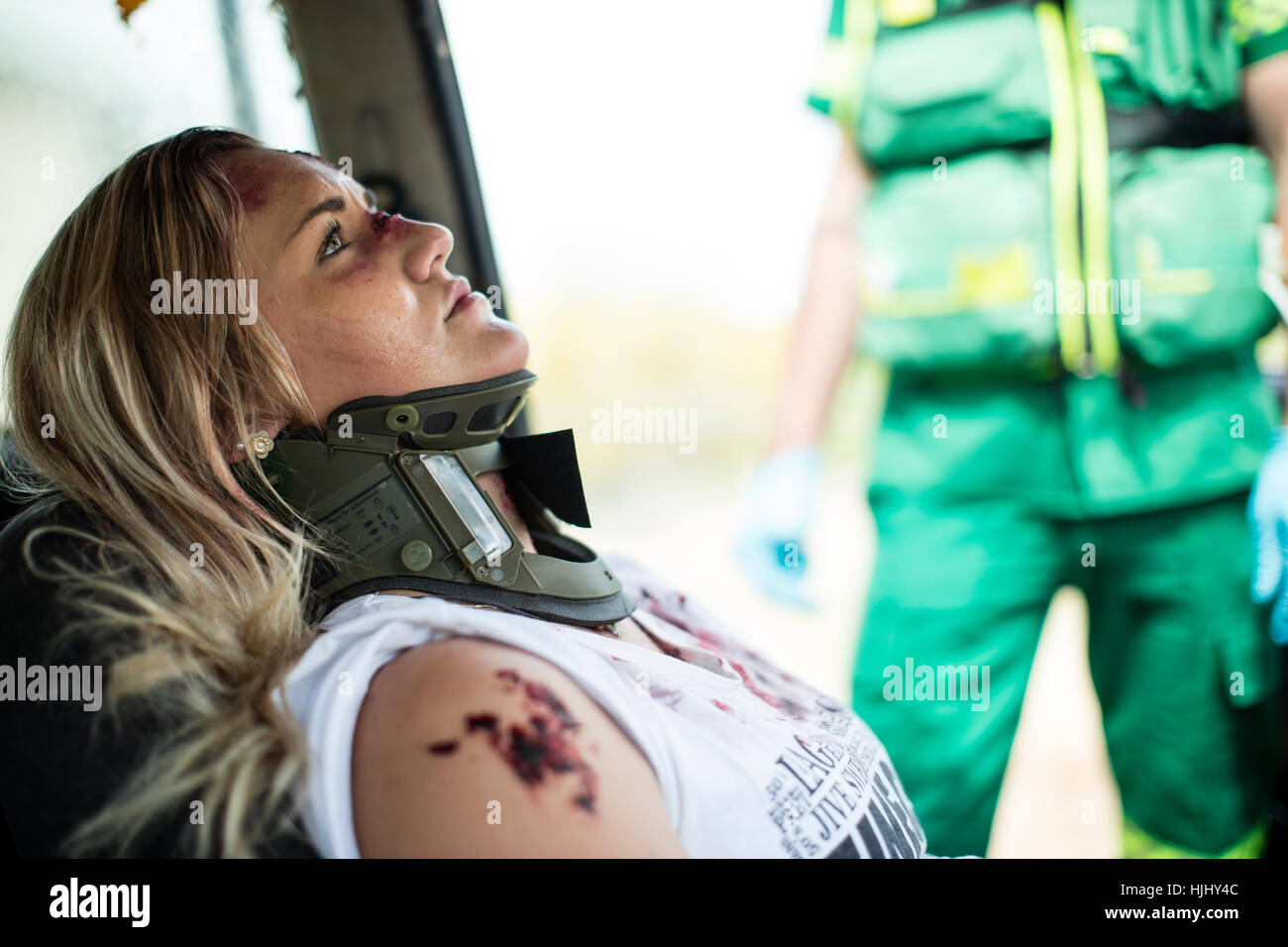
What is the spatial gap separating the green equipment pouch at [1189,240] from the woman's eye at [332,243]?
1.07 meters

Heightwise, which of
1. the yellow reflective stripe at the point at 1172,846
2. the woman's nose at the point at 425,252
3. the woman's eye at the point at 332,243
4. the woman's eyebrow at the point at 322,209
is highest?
the woman's eyebrow at the point at 322,209

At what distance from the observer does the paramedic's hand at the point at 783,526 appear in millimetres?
1543

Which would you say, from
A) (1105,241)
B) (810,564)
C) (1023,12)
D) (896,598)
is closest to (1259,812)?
A: (896,598)

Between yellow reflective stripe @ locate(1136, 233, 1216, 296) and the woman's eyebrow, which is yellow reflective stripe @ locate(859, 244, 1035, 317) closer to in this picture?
yellow reflective stripe @ locate(1136, 233, 1216, 296)

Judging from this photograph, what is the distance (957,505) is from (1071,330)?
1.01 ft

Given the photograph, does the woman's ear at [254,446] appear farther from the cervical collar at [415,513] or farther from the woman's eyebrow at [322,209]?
the woman's eyebrow at [322,209]

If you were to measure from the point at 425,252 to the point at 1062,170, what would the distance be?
3.03 ft

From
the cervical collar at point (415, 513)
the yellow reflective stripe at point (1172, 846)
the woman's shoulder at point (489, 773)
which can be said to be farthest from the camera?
the yellow reflective stripe at point (1172, 846)

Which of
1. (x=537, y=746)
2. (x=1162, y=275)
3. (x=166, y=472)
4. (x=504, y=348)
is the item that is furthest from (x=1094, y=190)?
(x=166, y=472)

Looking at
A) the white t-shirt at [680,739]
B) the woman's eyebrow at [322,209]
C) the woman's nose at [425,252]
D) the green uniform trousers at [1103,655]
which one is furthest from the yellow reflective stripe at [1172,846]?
the woman's eyebrow at [322,209]

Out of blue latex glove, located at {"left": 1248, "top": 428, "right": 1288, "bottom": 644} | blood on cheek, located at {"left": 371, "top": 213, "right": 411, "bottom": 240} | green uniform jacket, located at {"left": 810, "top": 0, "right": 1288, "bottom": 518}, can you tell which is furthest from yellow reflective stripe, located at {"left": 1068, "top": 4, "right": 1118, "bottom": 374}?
blood on cheek, located at {"left": 371, "top": 213, "right": 411, "bottom": 240}

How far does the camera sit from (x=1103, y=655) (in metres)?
1.50

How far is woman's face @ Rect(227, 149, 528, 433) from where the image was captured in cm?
101

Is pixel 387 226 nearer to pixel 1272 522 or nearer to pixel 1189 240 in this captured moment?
pixel 1189 240
